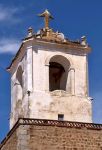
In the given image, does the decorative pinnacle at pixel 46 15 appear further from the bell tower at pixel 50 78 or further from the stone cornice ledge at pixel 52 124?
the stone cornice ledge at pixel 52 124

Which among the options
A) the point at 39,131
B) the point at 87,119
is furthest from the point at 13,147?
the point at 87,119

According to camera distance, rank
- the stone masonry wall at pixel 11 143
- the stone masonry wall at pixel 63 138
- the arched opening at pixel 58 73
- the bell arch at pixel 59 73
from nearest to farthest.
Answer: the stone masonry wall at pixel 63 138, the stone masonry wall at pixel 11 143, the bell arch at pixel 59 73, the arched opening at pixel 58 73

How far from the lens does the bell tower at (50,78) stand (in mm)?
32281

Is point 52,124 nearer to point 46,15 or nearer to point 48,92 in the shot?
point 48,92

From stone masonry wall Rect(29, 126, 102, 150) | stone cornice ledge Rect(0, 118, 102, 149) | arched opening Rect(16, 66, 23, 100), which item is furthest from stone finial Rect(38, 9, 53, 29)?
stone masonry wall Rect(29, 126, 102, 150)

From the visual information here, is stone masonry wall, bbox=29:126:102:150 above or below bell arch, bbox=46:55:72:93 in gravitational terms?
below

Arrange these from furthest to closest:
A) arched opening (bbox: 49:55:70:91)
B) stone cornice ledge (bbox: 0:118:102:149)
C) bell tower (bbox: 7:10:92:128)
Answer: arched opening (bbox: 49:55:70:91) → bell tower (bbox: 7:10:92:128) → stone cornice ledge (bbox: 0:118:102:149)

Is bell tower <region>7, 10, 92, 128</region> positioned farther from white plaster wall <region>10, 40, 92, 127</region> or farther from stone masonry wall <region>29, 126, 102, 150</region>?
stone masonry wall <region>29, 126, 102, 150</region>

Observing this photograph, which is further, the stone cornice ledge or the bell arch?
the bell arch

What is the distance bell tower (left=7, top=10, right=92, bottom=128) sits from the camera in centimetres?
3228

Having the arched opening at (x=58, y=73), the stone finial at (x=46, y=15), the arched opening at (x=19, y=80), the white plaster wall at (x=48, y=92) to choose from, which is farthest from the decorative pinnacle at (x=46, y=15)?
the arched opening at (x=19, y=80)

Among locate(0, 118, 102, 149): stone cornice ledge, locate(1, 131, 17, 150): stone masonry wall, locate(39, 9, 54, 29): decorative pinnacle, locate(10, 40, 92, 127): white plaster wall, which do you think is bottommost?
locate(1, 131, 17, 150): stone masonry wall

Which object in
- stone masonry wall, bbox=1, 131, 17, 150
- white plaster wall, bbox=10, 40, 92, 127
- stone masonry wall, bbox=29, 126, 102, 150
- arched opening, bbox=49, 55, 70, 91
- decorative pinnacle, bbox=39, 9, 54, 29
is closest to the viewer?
stone masonry wall, bbox=29, 126, 102, 150

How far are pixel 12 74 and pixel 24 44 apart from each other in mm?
2213
